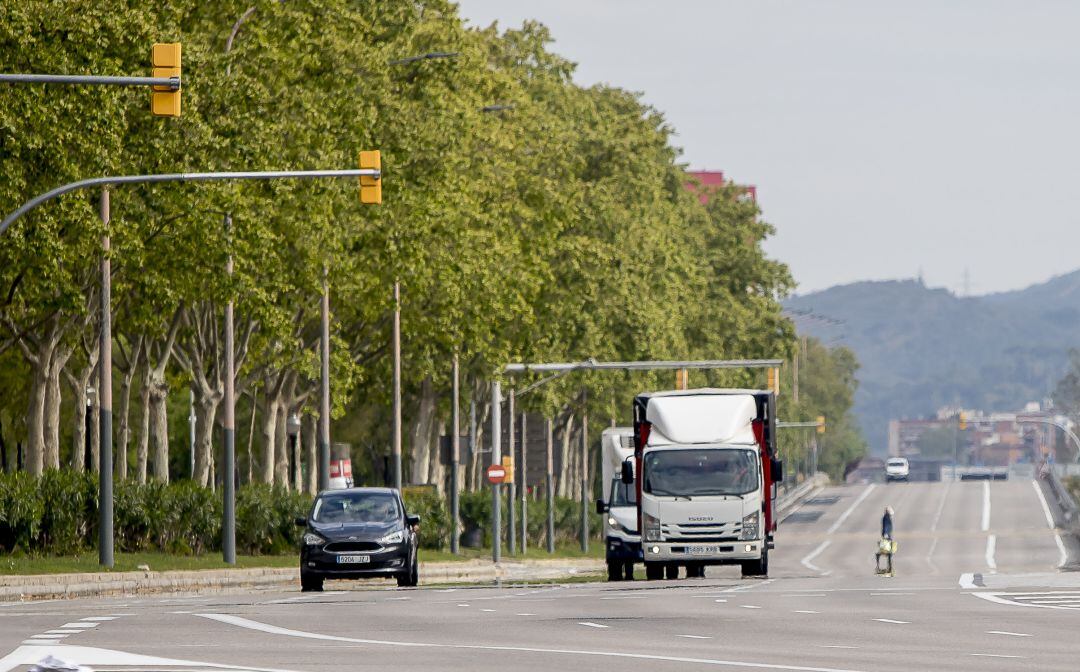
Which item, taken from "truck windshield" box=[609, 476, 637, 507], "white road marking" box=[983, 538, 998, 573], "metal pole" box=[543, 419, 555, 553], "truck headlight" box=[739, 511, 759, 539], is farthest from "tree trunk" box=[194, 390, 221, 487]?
"white road marking" box=[983, 538, 998, 573]

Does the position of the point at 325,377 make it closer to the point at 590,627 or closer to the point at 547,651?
the point at 590,627

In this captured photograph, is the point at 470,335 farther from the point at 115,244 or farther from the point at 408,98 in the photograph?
the point at 115,244

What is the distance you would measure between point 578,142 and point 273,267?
33456 mm

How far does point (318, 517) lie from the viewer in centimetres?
3938

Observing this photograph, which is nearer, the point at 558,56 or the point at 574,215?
the point at 574,215

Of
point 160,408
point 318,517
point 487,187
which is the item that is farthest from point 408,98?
point 318,517

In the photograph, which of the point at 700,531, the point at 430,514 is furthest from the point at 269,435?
the point at 700,531

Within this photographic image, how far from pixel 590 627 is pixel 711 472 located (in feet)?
53.2

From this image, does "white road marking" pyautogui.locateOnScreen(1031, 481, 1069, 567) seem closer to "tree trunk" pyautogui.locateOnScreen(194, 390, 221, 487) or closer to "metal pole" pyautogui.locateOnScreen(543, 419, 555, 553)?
"metal pole" pyautogui.locateOnScreen(543, 419, 555, 553)

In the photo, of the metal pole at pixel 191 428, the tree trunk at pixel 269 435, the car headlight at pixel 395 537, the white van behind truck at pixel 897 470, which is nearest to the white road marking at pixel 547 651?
the car headlight at pixel 395 537

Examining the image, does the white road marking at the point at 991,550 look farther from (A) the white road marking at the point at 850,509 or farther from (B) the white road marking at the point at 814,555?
(A) the white road marking at the point at 850,509

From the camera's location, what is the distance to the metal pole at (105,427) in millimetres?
39031

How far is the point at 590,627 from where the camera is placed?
23562 millimetres

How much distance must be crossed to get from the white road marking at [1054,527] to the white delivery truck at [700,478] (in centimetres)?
4092
